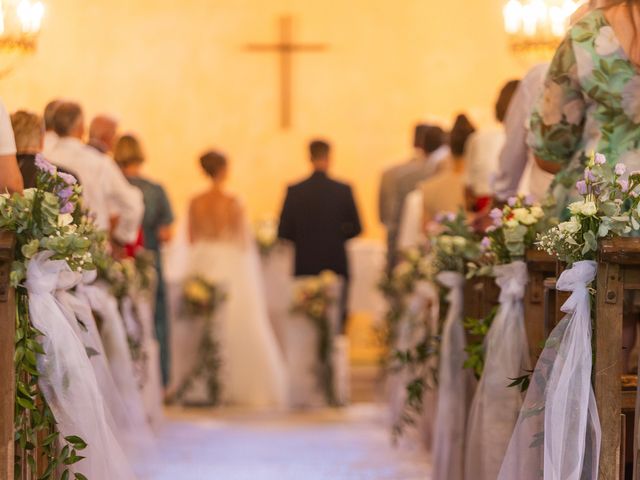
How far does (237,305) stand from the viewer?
31.8ft

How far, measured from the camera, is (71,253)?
13.5 ft

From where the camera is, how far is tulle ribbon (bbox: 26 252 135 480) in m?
4.08

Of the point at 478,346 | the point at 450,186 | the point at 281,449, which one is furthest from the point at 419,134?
the point at 478,346

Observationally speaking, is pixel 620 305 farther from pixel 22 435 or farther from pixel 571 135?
pixel 22 435

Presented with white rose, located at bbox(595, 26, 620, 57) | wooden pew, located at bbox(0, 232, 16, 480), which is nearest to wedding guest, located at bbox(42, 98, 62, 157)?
wooden pew, located at bbox(0, 232, 16, 480)

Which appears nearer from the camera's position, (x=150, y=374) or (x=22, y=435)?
(x=22, y=435)

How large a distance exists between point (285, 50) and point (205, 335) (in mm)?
5071

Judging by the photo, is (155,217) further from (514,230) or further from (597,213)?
(597,213)

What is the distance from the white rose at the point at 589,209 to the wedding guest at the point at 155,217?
4.82 metres

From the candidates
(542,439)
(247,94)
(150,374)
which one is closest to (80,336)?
(542,439)

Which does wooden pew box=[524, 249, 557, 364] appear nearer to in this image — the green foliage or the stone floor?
the green foliage

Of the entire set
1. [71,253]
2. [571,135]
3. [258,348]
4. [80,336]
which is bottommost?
[258,348]

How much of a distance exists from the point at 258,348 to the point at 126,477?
5.34 meters

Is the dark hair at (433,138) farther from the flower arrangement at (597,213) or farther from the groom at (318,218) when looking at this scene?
the flower arrangement at (597,213)
